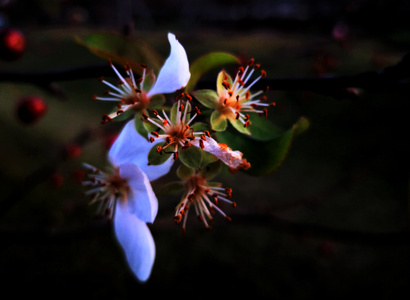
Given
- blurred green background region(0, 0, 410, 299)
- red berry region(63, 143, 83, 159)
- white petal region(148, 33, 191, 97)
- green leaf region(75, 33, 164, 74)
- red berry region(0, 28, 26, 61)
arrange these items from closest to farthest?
white petal region(148, 33, 191, 97)
green leaf region(75, 33, 164, 74)
red berry region(0, 28, 26, 61)
blurred green background region(0, 0, 410, 299)
red berry region(63, 143, 83, 159)

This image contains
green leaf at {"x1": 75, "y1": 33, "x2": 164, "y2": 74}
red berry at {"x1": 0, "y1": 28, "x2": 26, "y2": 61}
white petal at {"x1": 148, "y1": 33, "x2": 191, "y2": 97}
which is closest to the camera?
white petal at {"x1": 148, "y1": 33, "x2": 191, "y2": 97}

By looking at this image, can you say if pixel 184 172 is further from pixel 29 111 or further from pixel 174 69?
pixel 29 111

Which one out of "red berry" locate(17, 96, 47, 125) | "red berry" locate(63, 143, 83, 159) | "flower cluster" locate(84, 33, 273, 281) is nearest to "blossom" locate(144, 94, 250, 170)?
"flower cluster" locate(84, 33, 273, 281)

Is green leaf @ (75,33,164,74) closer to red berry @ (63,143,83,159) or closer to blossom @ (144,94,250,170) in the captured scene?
blossom @ (144,94,250,170)

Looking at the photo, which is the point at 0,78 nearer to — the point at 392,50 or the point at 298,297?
the point at 298,297

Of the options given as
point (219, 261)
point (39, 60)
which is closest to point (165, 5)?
point (39, 60)

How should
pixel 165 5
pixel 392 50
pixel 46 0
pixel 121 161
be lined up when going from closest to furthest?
pixel 121 161 < pixel 46 0 < pixel 392 50 < pixel 165 5

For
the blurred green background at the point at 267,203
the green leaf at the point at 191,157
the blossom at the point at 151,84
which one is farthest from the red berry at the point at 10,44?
the green leaf at the point at 191,157
